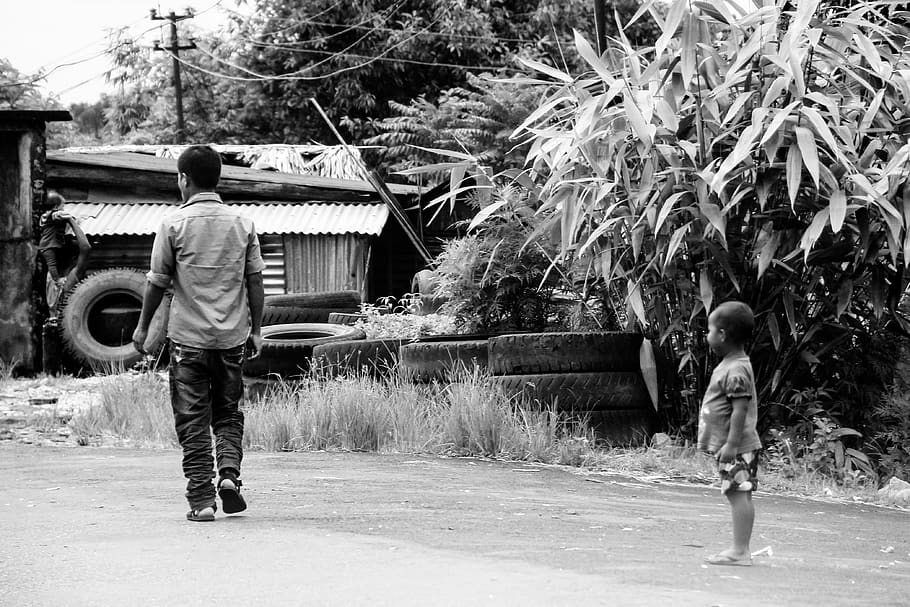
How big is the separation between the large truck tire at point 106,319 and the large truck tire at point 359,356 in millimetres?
6645

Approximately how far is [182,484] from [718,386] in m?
3.50

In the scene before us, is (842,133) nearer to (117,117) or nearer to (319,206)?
(319,206)

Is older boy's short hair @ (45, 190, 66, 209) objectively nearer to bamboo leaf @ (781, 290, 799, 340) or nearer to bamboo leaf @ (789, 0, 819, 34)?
bamboo leaf @ (781, 290, 799, 340)

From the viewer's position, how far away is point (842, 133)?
7.57m

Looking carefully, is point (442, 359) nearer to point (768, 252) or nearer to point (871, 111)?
point (768, 252)

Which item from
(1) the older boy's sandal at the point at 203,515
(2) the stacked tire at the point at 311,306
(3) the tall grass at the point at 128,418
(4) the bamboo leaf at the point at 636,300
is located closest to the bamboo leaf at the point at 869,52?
(4) the bamboo leaf at the point at 636,300

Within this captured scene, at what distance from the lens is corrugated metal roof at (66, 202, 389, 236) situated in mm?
19266

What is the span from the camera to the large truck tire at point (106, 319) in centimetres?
1688

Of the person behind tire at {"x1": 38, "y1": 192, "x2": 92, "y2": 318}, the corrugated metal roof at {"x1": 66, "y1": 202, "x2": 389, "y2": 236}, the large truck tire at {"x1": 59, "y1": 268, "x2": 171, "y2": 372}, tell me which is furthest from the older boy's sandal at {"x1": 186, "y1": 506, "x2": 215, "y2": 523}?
the corrugated metal roof at {"x1": 66, "y1": 202, "x2": 389, "y2": 236}

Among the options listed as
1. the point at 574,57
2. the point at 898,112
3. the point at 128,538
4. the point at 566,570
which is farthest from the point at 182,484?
the point at 574,57

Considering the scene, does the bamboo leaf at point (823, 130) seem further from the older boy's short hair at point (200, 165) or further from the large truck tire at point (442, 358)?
the older boy's short hair at point (200, 165)

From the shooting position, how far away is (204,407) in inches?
224

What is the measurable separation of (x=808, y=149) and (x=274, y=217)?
1389 cm

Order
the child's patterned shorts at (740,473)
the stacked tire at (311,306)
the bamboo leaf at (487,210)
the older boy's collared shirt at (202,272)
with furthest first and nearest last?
the stacked tire at (311,306) < the bamboo leaf at (487,210) < the older boy's collared shirt at (202,272) < the child's patterned shorts at (740,473)
